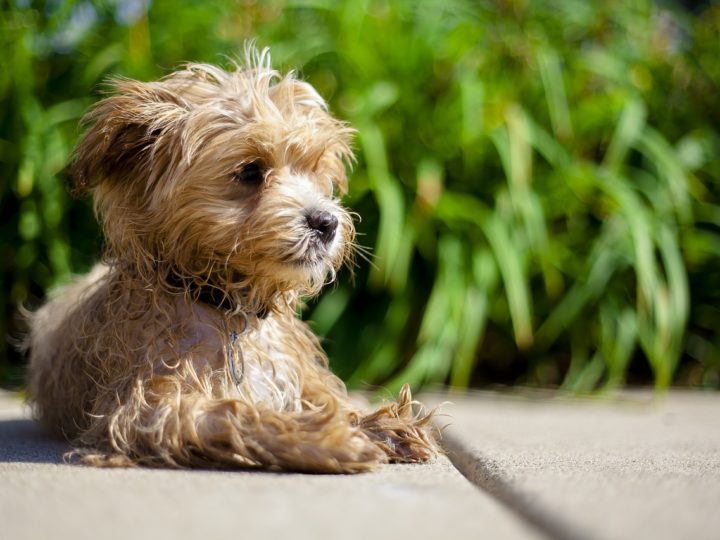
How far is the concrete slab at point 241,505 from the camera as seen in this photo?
1690 millimetres

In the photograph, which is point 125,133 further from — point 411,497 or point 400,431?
point 411,497

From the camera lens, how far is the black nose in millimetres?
2771

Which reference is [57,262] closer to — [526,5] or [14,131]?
[14,131]

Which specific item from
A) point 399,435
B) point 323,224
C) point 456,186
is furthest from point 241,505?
point 456,186

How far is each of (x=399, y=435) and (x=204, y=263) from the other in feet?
2.50

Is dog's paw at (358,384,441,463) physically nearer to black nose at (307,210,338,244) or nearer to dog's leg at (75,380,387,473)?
dog's leg at (75,380,387,473)

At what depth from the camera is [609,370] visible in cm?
482

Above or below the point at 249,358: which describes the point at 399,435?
below

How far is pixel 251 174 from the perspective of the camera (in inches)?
112

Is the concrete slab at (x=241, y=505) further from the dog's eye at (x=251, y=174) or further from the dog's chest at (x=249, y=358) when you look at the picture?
the dog's eye at (x=251, y=174)

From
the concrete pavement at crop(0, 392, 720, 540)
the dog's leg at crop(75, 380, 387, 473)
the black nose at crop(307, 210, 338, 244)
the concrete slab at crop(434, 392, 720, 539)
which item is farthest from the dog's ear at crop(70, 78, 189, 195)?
the concrete slab at crop(434, 392, 720, 539)

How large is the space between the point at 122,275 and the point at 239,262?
14.4 inches

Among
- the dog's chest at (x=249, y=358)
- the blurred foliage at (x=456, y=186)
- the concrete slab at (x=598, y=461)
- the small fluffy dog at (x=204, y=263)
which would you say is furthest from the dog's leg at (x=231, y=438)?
the blurred foliage at (x=456, y=186)

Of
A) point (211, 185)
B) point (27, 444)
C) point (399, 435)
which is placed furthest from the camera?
point (27, 444)
